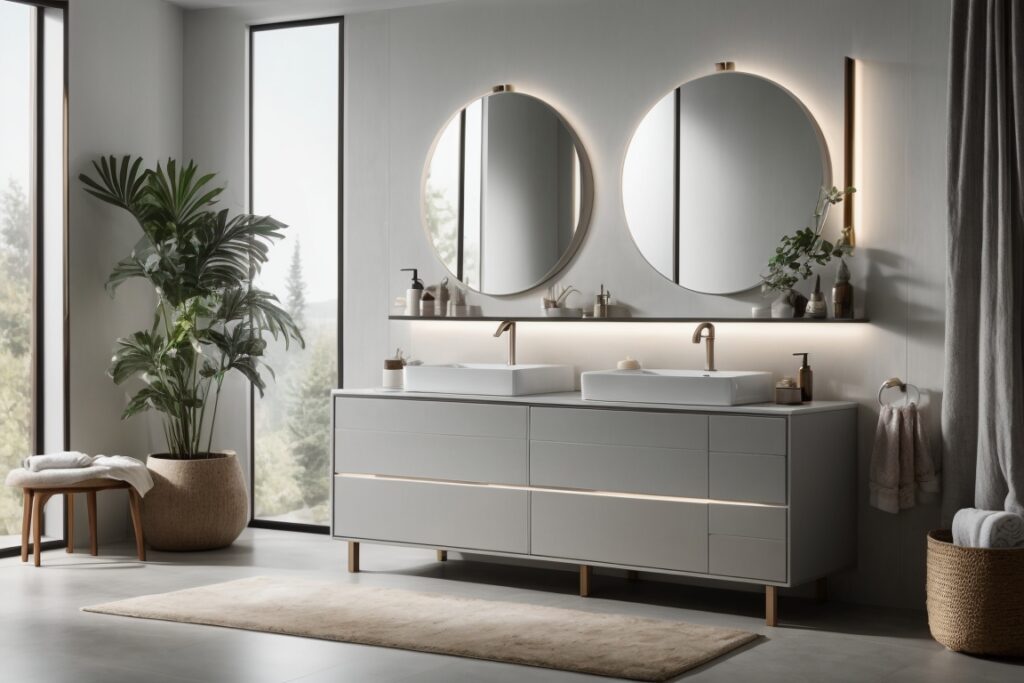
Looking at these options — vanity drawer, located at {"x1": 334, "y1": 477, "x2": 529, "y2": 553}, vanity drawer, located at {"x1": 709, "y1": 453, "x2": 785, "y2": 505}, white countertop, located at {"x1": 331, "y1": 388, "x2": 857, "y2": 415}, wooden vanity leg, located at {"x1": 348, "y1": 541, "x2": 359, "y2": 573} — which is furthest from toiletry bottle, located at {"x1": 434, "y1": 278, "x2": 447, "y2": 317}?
vanity drawer, located at {"x1": 709, "y1": 453, "x2": 785, "y2": 505}

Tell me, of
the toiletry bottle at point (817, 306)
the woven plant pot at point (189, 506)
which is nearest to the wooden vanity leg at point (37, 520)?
the woven plant pot at point (189, 506)

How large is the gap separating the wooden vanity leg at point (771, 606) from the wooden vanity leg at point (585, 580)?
756 mm

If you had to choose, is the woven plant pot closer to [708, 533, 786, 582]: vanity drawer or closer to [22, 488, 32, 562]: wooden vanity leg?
[22, 488, 32, 562]: wooden vanity leg

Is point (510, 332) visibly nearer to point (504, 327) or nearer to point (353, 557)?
point (504, 327)

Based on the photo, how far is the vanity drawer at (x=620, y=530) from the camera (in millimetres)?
4676

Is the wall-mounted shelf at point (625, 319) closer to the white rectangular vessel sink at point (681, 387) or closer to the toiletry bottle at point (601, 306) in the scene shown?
the toiletry bottle at point (601, 306)

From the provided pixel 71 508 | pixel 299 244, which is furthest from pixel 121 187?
pixel 71 508

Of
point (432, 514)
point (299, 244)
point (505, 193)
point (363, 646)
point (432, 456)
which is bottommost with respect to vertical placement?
point (363, 646)

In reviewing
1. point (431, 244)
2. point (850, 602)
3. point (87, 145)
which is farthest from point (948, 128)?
point (87, 145)

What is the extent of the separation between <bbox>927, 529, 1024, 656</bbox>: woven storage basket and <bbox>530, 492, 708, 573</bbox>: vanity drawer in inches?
34.9

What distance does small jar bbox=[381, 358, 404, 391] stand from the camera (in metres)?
5.61

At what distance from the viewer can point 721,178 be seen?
509cm

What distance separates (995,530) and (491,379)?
2006mm

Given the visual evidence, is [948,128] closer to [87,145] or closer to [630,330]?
[630,330]
